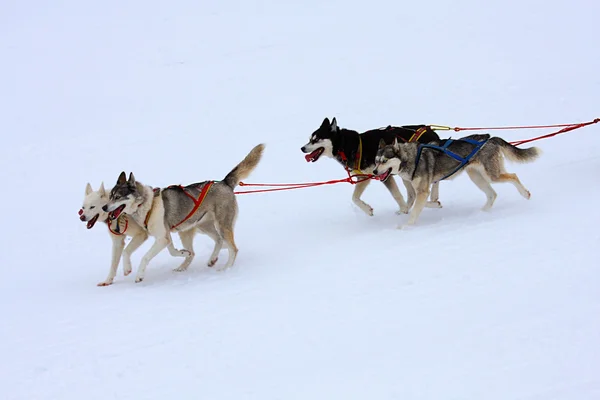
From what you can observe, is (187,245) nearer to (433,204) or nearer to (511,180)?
(433,204)

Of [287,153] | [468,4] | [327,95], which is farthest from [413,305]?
[468,4]

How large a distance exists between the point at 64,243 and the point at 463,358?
5.93 metres

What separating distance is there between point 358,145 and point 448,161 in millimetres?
1087

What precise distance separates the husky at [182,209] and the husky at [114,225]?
108 mm

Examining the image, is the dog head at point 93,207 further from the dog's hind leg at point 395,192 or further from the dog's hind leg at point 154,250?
the dog's hind leg at point 395,192

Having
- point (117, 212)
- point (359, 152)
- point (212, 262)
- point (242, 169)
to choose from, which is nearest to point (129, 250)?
point (117, 212)

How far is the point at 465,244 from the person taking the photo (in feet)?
22.2

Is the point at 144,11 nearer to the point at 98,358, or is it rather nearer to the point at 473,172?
the point at 473,172

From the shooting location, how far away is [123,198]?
678cm

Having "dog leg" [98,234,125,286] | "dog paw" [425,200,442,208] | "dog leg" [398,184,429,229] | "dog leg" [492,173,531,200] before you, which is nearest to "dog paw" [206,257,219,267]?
"dog leg" [98,234,125,286]

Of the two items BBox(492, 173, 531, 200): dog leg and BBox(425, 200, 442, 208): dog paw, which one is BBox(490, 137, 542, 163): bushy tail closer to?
BBox(492, 173, 531, 200): dog leg

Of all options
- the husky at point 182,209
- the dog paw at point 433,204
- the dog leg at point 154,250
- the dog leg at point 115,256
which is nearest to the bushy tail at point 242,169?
the husky at point 182,209

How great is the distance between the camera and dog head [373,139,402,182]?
768cm

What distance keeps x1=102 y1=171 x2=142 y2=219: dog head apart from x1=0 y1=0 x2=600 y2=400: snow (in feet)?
2.69
